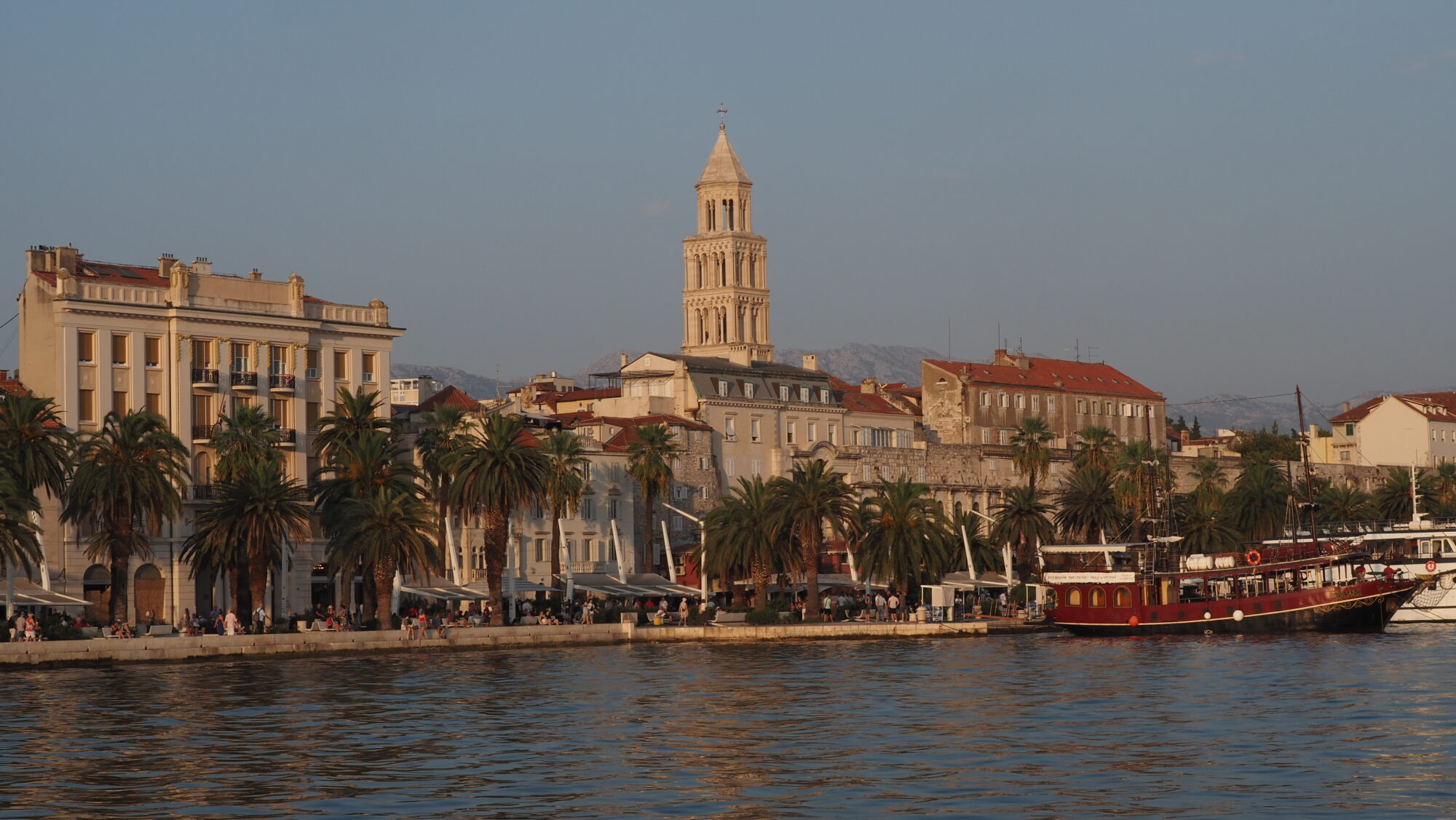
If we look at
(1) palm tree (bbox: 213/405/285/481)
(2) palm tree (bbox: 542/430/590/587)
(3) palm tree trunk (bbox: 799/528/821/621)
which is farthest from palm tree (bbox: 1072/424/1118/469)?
(1) palm tree (bbox: 213/405/285/481)

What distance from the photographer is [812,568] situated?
99.9 m

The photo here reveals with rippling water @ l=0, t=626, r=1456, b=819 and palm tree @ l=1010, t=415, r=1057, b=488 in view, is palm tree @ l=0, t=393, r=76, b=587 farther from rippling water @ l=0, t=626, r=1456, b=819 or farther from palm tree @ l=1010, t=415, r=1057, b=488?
palm tree @ l=1010, t=415, r=1057, b=488

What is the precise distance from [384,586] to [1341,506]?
73.5 m

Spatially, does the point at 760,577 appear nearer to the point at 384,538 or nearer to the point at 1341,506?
the point at 384,538

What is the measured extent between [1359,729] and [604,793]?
18.3 m

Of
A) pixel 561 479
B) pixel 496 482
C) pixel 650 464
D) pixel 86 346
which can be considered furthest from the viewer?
pixel 650 464

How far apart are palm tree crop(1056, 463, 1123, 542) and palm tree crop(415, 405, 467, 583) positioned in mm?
38999

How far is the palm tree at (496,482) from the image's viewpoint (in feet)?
287

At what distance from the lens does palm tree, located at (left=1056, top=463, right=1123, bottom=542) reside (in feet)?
389

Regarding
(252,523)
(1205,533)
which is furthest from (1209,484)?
(252,523)

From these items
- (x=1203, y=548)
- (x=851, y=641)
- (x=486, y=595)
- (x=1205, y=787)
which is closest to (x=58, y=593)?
(x=486, y=595)

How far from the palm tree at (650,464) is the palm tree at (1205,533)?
1152 inches

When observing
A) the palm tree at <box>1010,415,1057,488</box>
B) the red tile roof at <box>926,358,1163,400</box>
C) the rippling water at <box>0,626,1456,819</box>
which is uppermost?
the red tile roof at <box>926,358,1163,400</box>

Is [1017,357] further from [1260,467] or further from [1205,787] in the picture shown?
[1205,787]
